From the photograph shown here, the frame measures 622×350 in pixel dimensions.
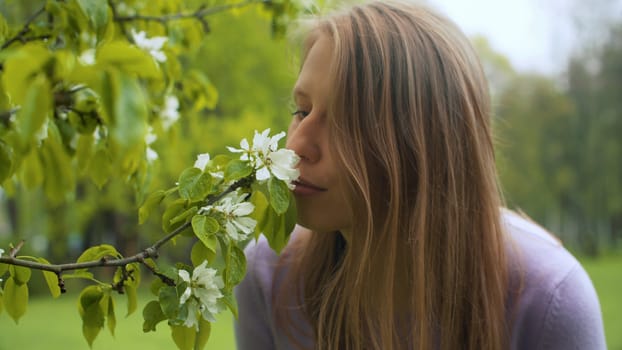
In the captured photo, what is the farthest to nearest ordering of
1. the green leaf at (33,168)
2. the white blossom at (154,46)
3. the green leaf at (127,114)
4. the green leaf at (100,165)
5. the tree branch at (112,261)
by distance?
the white blossom at (154,46)
the green leaf at (100,165)
the tree branch at (112,261)
the green leaf at (33,168)
the green leaf at (127,114)

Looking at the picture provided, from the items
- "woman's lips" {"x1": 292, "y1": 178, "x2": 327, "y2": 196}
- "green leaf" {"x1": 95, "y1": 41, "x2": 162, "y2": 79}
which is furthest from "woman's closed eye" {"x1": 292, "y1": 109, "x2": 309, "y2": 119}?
"green leaf" {"x1": 95, "y1": 41, "x2": 162, "y2": 79}

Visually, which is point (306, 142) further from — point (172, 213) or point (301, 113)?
point (172, 213)

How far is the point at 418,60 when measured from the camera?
4.25 ft

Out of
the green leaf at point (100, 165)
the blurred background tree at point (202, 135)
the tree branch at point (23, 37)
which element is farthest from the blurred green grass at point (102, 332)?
the green leaf at point (100, 165)

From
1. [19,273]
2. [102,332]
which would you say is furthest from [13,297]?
[102,332]

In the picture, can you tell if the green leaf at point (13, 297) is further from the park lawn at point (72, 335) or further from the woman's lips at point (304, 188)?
the park lawn at point (72, 335)

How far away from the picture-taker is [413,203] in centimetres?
134

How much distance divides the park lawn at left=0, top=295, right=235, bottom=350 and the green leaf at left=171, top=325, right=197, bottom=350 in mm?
6112

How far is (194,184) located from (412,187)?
0.54 m

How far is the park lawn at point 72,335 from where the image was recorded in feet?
25.9

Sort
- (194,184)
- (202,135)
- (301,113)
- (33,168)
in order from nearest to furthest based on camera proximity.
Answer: (33,168) → (194,184) → (301,113) → (202,135)

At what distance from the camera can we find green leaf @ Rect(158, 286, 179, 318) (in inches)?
37.9

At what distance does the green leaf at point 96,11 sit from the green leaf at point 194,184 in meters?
0.32

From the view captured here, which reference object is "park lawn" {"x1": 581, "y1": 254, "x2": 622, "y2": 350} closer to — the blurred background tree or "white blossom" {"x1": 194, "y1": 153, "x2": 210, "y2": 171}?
"white blossom" {"x1": 194, "y1": 153, "x2": 210, "y2": 171}
